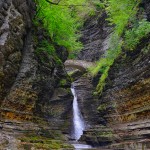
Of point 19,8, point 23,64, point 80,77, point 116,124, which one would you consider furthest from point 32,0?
point 80,77

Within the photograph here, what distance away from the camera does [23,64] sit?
53.6ft

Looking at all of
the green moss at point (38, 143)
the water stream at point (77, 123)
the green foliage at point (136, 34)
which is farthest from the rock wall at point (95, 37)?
the green moss at point (38, 143)

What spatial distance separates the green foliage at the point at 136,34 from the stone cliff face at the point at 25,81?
5741mm

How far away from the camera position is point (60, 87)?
20.4 m

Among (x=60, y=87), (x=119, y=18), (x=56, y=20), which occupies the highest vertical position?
(x=119, y=18)

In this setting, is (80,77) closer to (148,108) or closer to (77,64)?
(77,64)

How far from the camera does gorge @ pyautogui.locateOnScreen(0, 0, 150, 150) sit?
45.6ft

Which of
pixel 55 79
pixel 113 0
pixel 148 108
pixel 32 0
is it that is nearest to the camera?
pixel 148 108

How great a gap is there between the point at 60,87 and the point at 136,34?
7093 millimetres

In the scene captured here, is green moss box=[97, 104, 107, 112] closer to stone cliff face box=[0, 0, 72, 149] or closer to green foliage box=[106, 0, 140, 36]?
stone cliff face box=[0, 0, 72, 149]

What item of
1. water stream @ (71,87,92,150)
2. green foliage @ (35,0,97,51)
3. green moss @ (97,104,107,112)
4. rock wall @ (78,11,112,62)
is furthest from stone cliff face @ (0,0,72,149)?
rock wall @ (78,11,112,62)

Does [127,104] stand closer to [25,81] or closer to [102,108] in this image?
[102,108]

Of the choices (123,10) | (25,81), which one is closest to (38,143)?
(25,81)

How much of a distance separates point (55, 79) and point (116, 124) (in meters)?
5.69
